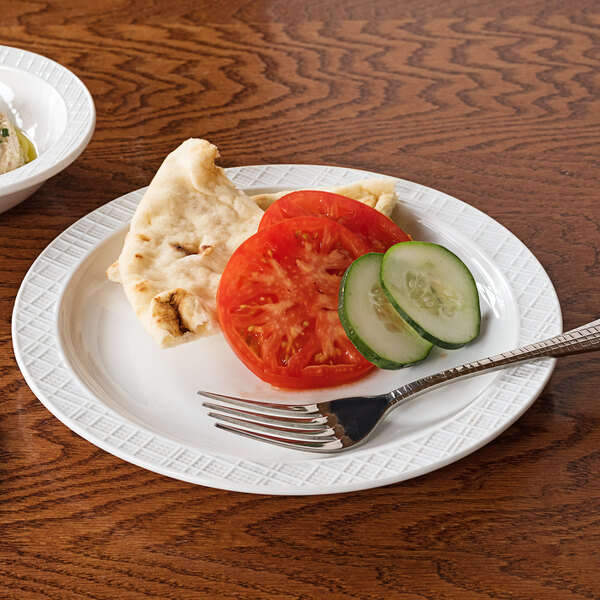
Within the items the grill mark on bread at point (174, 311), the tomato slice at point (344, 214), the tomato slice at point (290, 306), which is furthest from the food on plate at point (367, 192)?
the grill mark on bread at point (174, 311)

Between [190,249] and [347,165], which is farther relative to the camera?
[347,165]

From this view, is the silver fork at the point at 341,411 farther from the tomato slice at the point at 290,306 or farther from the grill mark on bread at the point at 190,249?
the grill mark on bread at the point at 190,249

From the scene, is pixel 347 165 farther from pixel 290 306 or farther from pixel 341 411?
pixel 341 411

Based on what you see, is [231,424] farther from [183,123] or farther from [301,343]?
[183,123]

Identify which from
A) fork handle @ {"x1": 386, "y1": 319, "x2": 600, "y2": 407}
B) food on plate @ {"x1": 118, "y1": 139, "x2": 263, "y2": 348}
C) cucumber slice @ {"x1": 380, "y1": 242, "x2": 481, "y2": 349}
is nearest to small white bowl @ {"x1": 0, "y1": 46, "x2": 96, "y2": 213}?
food on plate @ {"x1": 118, "y1": 139, "x2": 263, "y2": 348}

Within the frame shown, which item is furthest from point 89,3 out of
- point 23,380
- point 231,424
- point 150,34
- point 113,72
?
point 231,424

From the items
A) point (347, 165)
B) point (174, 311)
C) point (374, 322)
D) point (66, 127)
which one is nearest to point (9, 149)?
point (66, 127)

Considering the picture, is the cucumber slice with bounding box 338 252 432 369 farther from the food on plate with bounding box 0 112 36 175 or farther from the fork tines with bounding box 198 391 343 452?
the food on plate with bounding box 0 112 36 175
